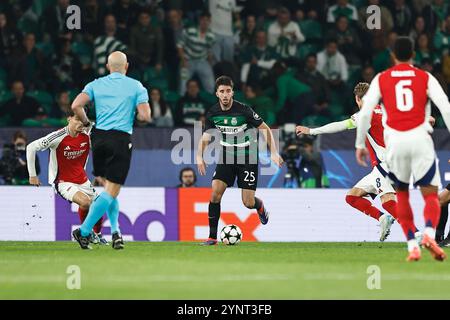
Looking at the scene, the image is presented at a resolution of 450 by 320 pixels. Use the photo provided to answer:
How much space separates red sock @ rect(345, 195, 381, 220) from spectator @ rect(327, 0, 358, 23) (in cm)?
770

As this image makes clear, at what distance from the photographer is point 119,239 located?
42.8 ft

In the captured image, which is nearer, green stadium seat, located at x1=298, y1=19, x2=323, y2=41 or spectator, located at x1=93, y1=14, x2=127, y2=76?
spectator, located at x1=93, y1=14, x2=127, y2=76

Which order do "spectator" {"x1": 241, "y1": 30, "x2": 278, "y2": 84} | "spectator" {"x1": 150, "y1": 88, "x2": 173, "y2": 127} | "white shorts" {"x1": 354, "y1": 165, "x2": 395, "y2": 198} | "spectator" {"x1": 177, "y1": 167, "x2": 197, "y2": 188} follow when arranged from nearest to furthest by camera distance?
"white shorts" {"x1": 354, "y1": 165, "x2": 395, "y2": 198} < "spectator" {"x1": 177, "y1": 167, "x2": 197, "y2": 188} < "spectator" {"x1": 150, "y1": 88, "x2": 173, "y2": 127} < "spectator" {"x1": 241, "y1": 30, "x2": 278, "y2": 84}

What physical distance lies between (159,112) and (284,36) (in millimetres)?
3146

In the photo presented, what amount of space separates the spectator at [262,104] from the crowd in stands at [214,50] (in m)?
0.02

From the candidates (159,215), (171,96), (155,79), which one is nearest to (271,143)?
(159,215)

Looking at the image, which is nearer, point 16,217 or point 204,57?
point 16,217

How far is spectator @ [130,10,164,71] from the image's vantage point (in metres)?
21.0

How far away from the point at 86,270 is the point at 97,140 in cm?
256

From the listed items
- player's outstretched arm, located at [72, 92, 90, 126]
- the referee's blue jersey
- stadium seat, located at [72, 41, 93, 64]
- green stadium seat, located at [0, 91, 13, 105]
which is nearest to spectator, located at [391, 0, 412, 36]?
stadium seat, located at [72, 41, 93, 64]

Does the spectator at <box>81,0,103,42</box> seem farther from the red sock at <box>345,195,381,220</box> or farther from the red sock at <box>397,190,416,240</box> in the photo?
the red sock at <box>397,190,416,240</box>

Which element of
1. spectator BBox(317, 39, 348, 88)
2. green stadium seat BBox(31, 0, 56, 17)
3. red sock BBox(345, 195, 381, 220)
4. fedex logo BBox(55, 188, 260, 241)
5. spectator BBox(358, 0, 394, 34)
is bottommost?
fedex logo BBox(55, 188, 260, 241)
